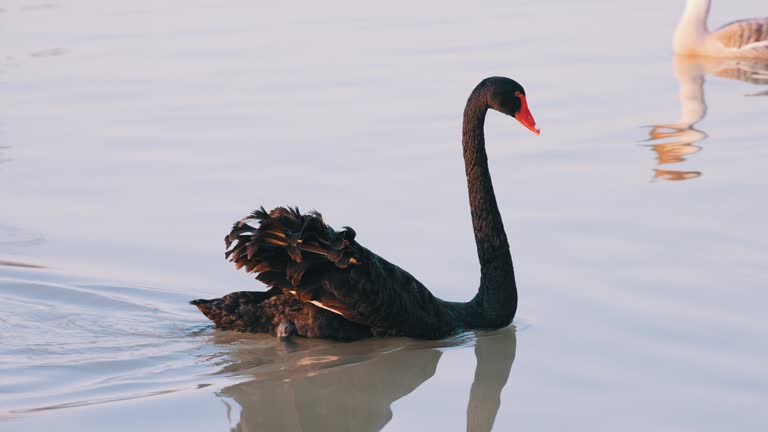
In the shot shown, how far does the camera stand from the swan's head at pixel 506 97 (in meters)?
5.74

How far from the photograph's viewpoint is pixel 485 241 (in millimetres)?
5738

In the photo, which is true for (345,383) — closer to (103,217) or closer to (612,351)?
(612,351)

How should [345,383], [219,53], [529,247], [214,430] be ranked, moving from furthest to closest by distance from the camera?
Result: [219,53] < [529,247] < [345,383] < [214,430]

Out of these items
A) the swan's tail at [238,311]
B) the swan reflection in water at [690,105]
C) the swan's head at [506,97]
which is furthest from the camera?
the swan reflection in water at [690,105]

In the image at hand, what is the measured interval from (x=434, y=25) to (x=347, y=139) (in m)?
4.44

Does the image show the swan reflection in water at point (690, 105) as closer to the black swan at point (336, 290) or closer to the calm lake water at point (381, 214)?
the calm lake water at point (381, 214)

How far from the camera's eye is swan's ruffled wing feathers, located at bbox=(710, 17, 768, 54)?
37.2 feet

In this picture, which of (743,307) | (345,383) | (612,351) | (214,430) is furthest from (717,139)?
(214,430)

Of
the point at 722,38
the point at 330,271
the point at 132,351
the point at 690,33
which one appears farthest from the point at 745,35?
the point at 132,351

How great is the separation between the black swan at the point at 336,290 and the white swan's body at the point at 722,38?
6.17 meters

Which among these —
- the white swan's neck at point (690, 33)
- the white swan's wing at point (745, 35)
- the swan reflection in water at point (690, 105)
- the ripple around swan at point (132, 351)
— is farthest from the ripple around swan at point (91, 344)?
the white swan's wing at point (745, 35)

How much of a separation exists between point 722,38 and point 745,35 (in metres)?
0.26

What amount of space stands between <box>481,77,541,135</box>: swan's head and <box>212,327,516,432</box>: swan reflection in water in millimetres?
1008

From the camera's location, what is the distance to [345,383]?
487 cm
